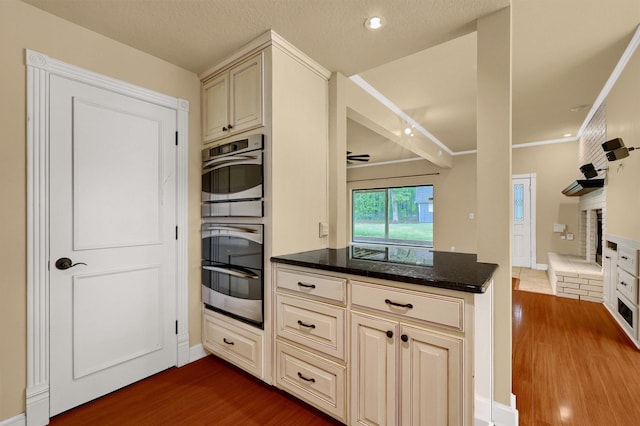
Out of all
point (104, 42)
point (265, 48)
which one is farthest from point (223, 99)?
point (104, 42)

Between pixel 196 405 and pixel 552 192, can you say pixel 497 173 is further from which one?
pixel 552 192

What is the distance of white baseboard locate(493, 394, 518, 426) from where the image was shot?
65.1 inches

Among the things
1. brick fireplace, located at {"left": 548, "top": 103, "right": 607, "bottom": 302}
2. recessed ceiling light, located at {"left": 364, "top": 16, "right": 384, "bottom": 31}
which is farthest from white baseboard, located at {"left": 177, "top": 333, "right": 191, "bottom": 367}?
brick fireplace, located at {"left": 548, "top": 103, "right": 607, "bottom": 302}

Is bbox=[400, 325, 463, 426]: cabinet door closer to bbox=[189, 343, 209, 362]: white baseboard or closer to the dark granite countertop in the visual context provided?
the dark granite countertop

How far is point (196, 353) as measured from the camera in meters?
2.45

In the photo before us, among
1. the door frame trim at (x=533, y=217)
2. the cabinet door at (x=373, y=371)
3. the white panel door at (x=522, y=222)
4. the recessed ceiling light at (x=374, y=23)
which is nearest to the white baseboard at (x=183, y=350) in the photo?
the cabinet door at (x=373, y=371)

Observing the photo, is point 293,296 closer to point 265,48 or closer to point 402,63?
point 265,48

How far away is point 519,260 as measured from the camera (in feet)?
20.6

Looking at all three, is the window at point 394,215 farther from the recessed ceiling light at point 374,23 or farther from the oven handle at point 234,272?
the oven handle at point 234,272

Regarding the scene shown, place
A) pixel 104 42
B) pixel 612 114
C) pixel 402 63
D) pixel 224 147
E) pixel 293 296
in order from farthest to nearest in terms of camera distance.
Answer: pixel 612 114 → pixel 402 63 → pixel 224 147 → pixel 104 42 → pixel 293 296

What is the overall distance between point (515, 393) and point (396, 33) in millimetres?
2573

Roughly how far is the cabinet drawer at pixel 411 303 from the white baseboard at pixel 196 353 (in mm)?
1613

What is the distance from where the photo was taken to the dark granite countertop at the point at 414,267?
1.32 meters

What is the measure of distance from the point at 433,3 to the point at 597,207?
425 centimetres
